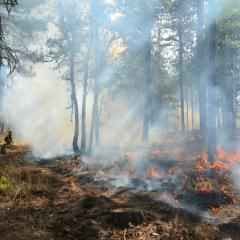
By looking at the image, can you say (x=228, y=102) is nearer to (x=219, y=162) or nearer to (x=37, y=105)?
(x=219, y=162)

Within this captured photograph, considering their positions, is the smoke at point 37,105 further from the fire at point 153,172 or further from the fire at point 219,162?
the fire at point 153,172

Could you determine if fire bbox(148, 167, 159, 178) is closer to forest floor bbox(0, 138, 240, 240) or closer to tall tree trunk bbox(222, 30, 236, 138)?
forest floor bbox(0, 138, 240, 240)

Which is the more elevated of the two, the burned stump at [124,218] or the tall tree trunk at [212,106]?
the tall tree trunk at [212,106]

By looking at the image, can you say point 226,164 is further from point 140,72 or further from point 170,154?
point 140,72

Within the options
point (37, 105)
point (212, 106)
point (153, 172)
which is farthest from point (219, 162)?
point (37, 105)

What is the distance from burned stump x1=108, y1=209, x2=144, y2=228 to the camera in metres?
7.82

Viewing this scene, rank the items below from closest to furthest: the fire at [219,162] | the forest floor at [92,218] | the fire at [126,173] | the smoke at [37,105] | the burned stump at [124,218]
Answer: the forest floor at [92,218]
the burned stump at [124,218]
the fire at [219,162]
the fire at [126,173]
the smoke at [37,105]

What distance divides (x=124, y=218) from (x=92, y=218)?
795 mm

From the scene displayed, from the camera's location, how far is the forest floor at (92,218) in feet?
24.3

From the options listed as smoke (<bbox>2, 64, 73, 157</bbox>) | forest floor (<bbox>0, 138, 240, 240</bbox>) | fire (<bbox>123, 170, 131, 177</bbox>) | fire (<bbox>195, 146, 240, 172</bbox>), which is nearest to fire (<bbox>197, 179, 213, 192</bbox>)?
forest floor (<bbox>0, 138, 240, 240</bbox>)


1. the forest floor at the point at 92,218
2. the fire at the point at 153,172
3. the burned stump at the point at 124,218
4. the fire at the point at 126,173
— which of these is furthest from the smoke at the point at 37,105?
the burned stump at the point at 124,218

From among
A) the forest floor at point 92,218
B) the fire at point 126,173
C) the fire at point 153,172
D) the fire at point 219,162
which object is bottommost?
the forest floor at point 92,218

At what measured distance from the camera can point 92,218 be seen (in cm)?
818

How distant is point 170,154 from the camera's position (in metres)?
17.9
